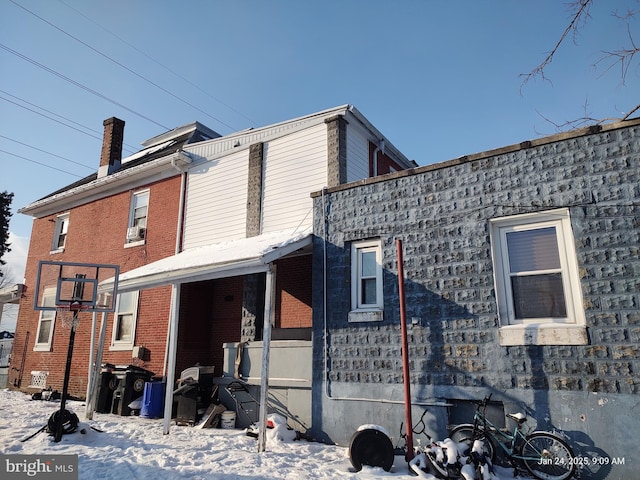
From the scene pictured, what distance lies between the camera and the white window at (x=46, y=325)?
1538cm

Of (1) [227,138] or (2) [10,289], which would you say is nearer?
(1) [227,138]

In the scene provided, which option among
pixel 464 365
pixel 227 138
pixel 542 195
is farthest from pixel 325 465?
pixel 227 138

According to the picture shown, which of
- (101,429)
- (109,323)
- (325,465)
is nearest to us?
(325,465)

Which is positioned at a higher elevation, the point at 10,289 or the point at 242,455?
the point at 10,289

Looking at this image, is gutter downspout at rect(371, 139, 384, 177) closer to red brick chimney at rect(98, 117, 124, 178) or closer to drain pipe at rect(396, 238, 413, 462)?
drain pipe at rect(396, 238, 413, 462)

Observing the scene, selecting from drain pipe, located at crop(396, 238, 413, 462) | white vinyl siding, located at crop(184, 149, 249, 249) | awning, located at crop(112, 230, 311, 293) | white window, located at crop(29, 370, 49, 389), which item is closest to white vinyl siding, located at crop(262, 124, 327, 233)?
awning, located at crop(112, 230, 311, 293)

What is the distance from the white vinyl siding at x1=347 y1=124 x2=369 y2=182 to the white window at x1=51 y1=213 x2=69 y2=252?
1185 cm

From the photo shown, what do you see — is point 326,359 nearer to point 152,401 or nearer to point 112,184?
point 152,401

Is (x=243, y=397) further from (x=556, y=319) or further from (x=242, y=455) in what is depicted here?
(x=556, y=319)

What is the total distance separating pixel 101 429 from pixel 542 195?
8.86 meters

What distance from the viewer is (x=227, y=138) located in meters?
12.7

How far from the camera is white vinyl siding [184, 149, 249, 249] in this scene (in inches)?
Result: 464

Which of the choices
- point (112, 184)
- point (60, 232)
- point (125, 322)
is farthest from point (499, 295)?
point (60, 232)

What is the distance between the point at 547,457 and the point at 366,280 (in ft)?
12.2
